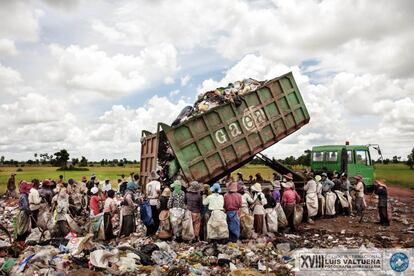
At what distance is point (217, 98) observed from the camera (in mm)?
9086

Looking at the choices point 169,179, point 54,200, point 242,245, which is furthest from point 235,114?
point 54,200

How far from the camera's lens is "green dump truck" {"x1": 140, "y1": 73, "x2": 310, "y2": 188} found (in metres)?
8.52

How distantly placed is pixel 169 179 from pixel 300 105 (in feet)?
13.8

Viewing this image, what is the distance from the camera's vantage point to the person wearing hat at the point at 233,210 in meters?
7.63

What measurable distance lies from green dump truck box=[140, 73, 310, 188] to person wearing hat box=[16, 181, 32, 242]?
2.83m

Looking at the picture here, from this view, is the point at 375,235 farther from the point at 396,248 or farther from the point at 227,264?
the point at 227,264

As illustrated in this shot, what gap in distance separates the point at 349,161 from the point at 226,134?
253 inches

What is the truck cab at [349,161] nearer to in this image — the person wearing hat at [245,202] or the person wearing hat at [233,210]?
the person wearing hat at [245,202]

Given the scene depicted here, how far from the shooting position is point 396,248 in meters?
7.09

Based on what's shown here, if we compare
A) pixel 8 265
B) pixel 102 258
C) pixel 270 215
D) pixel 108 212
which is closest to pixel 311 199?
pixel 270 215

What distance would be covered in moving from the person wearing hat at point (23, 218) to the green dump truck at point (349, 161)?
9.48 metres

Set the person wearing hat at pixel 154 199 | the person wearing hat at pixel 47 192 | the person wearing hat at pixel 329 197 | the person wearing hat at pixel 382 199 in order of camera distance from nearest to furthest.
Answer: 1. the person wearing hat at pixel 154 199
2. the person wearing hat at pixel 47 192
3. the person wearing hat at pixel 382 199
4. the person wearing hat at pixel 329 197

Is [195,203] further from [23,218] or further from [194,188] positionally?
[23,218]

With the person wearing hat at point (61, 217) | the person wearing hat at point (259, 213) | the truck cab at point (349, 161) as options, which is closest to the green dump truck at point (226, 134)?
the person wearing hat at point (259, 213)
